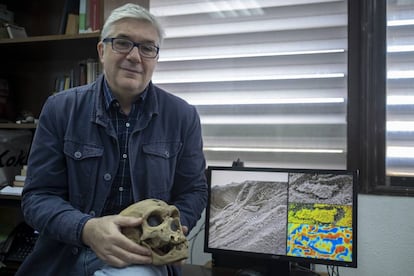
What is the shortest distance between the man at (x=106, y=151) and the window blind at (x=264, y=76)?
713mm

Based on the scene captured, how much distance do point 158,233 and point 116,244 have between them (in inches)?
4.3

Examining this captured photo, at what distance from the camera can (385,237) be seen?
5.24 feet

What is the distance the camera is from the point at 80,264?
1.10 metres

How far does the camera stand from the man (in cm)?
112

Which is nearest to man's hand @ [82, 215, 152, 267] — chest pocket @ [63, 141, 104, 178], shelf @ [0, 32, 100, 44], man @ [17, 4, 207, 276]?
man @ [17, 4, 207, 276]

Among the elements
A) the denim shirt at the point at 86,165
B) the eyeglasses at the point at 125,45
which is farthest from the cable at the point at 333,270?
the eyeglasses at the point at 125,45

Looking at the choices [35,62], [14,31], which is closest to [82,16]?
[14,31]

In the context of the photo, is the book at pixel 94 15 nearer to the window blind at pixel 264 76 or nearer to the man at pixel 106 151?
the window blind at pixel 264 76

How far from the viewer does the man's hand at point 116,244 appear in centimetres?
91

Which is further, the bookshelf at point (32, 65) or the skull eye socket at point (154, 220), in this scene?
the bookshelf at point (32, 65)

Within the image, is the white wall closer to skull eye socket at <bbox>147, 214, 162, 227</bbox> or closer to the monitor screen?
the monitor screen

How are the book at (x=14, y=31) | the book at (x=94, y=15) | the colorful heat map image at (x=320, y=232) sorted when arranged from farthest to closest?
the book at (x=14, y=31), the book at (x=94, y=15), the colorful heat map image at (x=320, y=232)

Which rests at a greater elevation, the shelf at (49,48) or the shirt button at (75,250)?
the shelf at (49,48)

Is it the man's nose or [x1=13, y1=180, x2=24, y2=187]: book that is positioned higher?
the man's nose
